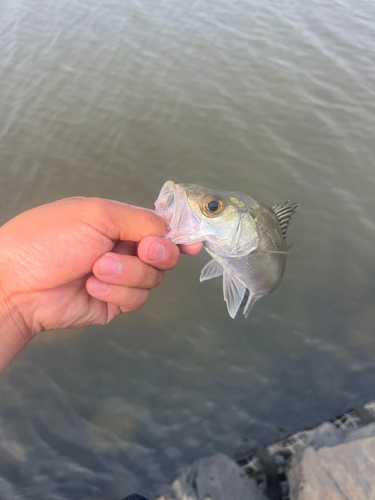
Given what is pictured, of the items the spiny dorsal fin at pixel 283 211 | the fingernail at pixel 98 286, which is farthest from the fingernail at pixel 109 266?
the spiny dorsal fin at pixel 283 211

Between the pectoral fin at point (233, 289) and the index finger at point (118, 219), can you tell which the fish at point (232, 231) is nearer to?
the pectoral fin at point (233, 289)

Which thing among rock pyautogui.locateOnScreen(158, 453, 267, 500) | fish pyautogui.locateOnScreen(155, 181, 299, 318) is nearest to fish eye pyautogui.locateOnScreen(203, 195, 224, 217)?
fish pyautogui.locateOnScreen(155, 181, 299, 318)

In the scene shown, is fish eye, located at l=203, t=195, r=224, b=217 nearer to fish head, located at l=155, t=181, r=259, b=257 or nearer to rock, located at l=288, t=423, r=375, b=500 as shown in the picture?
fish head, located at l=155, t=181, r=259, b=257

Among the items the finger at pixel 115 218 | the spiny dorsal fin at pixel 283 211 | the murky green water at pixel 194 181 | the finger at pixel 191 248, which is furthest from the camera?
the murky green water at pixel 194 181

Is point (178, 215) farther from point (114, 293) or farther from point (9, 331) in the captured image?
point (9, 331)

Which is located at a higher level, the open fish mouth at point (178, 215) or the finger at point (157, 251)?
the open fish mouth at point (178, 215)

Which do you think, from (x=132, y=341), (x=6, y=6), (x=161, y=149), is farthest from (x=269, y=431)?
(x=6, y=6)

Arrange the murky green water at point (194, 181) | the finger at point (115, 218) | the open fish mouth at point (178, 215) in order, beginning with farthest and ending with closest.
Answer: the murky green water at point (194, 181) → the open fish mouth at point (178, 215) → the finger at point (115, 218)

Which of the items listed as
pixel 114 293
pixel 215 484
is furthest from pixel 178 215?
pixel 215 484
